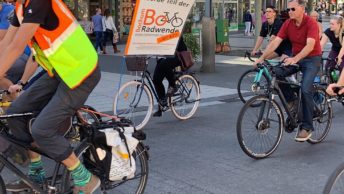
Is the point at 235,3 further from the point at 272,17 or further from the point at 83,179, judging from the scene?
the point at 83,179

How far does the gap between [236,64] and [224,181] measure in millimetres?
10191

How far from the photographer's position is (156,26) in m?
7.03

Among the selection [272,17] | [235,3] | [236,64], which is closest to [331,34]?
[272,17]

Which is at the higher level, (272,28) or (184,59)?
(272,28)

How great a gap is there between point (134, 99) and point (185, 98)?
40.0 inches

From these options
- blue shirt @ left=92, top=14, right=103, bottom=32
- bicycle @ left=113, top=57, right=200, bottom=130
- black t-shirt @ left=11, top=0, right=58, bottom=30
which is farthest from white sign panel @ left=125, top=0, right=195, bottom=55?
blue shirt @ left=92, top=14, right=103, bottom=32

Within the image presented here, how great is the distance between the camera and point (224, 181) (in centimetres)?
468

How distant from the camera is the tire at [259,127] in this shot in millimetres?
5242

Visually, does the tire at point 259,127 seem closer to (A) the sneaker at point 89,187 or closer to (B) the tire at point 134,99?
(B) the tire at point 134,99

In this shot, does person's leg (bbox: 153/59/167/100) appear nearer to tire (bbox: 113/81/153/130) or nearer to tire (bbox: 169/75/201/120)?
tire (bbox: 169/75/201/120)

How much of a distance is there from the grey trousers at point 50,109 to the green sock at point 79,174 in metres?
0.12

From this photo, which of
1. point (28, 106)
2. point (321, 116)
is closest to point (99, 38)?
point (321, 116)

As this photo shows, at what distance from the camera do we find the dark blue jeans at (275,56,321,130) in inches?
221

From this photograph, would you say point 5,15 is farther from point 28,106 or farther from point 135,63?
point 28,106
